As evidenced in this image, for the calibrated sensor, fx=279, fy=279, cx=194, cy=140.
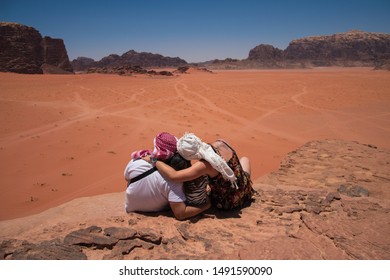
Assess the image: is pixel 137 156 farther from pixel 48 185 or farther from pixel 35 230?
pixel 48 185

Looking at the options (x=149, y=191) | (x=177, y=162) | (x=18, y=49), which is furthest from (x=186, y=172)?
(x=18, y=49)

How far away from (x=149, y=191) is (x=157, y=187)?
0.12 meters

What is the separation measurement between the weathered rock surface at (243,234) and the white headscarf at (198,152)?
628mm

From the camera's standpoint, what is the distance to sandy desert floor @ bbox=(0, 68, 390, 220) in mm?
5270

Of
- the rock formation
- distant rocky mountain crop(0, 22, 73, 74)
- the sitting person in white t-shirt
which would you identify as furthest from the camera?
the rock formation

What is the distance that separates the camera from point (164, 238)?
2.54 metres

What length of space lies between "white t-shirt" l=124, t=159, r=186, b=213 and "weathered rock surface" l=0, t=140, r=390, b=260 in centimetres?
11

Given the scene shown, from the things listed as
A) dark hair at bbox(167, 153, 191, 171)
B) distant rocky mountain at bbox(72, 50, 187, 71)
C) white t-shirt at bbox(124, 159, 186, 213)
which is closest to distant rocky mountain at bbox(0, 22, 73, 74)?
white t-shirt at bbox(124, 159, 186, 213)

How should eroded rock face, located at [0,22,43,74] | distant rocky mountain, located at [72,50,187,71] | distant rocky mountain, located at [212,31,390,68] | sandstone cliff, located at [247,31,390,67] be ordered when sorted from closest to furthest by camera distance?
eroded rock face, located at [0,22,43,74] → distant rocky mountain, located at [212,31,390,68] → sandstone cliff, located at [247,31,390,67] → distant rocky mountain, located at [72,50,187,71]

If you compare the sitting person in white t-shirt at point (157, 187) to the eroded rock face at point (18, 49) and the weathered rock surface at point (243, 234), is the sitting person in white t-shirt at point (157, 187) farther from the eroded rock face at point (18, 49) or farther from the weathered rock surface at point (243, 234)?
the eroded rock face at point (18, 49)

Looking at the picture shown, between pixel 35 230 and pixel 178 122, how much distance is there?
788cm

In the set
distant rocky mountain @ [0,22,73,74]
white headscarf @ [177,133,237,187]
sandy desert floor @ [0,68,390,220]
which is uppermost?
distant rocky mountain @ [0,22,73,74]

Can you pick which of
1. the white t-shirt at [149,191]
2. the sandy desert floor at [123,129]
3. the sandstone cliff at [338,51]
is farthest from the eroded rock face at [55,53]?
the sandstone cliff at [338,51]

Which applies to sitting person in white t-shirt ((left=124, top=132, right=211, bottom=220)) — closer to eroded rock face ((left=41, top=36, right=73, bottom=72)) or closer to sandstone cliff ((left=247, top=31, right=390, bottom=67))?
Result: eroded rock face ((left=41, top=36, right=73, bottom=72))
